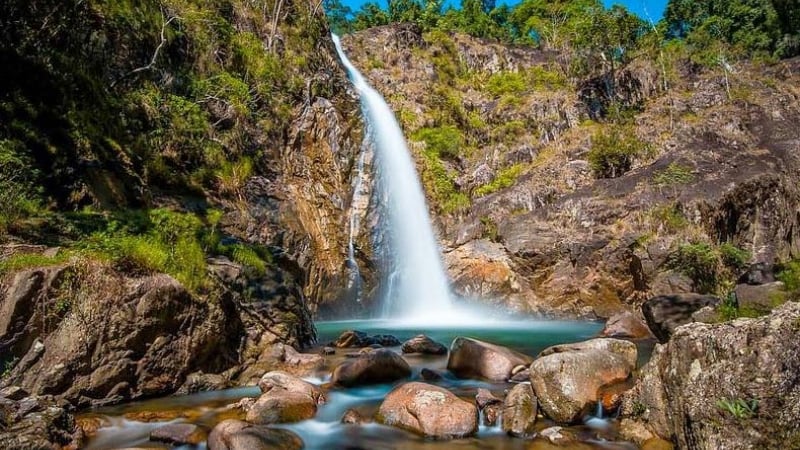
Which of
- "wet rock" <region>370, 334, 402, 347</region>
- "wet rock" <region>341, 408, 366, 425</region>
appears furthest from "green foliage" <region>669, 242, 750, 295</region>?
"wet rock" <region>341, 408, 366, 425</region>

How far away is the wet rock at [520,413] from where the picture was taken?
18.5 ft

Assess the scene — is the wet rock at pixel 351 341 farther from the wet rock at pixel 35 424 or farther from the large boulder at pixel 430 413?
the wet rock at pixel 35 424

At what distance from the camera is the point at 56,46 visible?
11.8m

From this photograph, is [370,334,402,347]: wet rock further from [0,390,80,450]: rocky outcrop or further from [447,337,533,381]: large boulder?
[0,390,80,450]: rocky outcrop

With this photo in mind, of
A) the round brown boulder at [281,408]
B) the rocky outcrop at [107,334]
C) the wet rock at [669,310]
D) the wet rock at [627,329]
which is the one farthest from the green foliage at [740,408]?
the wet rock at [627,329]

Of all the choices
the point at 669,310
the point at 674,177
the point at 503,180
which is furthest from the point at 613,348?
the point at 503,180

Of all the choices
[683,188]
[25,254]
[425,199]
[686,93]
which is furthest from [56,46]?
[686,93]

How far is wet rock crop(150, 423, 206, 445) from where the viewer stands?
5.38 meters

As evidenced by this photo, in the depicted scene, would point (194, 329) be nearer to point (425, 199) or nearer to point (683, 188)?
point (425, 199)

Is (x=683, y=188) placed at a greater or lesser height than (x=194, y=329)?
greater

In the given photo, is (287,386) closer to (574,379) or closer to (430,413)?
(430,413)

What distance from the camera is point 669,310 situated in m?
11.0

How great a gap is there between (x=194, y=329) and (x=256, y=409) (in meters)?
2.13

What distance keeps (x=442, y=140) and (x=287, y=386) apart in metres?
22.9
